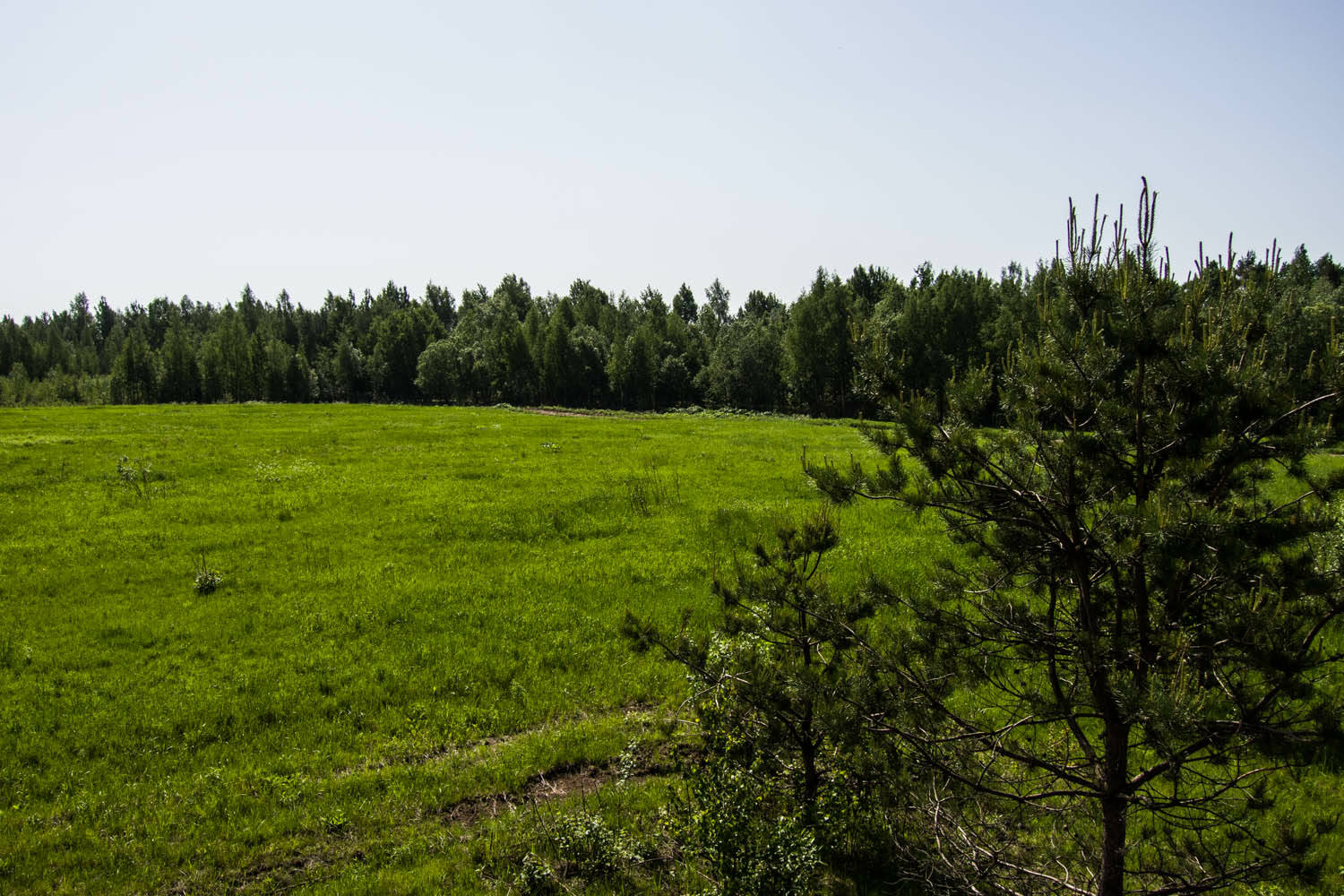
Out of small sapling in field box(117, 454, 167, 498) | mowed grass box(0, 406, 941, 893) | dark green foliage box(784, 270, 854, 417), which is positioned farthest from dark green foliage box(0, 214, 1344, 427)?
small sapling in field box(117, 454, 167, 498)

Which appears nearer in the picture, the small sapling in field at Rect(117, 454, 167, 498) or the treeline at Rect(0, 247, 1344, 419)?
the small sapling in field at Rect(117, 454, 167, 498)

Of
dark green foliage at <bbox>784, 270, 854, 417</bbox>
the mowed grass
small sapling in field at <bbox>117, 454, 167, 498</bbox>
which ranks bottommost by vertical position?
the mowed grass

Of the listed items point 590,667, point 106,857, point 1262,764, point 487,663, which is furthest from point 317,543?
point 1262,764

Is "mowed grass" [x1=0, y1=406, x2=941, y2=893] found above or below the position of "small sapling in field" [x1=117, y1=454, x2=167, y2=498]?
below

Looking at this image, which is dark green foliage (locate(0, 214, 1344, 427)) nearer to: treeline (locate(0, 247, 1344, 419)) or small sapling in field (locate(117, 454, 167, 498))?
treeline (locate(0, 247, 1344, 419))

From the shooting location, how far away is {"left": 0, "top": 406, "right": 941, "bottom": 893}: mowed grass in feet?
29.4

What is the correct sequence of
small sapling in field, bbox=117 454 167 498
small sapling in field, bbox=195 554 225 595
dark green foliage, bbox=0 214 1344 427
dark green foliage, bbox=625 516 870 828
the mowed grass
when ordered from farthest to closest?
dark green foliage, bbox=0 214 1344 427 → small sapling in field, bbox=117 454 167 498 → small sapling in field, bbox=195 554 225 595 → the mowed grass → dark green foliage, bbox=625 516 870 828

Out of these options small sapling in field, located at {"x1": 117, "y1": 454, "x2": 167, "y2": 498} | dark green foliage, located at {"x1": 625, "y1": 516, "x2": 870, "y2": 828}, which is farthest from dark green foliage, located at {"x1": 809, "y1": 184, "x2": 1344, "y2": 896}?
small sapling in field, located at {"x1": 117, "y1": 454, "x2": 167, "y2": 498}

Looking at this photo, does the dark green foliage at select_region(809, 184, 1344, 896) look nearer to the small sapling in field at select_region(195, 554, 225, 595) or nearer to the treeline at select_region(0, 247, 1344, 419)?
the small sapling in field at select_region(195, 554, 225, 595)

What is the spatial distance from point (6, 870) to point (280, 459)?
26.8m

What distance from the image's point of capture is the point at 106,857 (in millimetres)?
8352

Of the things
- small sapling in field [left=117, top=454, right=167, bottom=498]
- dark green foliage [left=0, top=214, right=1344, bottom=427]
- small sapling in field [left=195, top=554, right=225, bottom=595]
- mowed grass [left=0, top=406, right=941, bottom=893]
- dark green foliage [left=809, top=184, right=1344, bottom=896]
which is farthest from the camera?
dark green foliage [left=0, top=214, right=1344, bottom=427]

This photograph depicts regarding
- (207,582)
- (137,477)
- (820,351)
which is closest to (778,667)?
(207,582)

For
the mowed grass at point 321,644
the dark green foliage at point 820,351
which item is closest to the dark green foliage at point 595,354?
the dark green foliage at point 820,351
